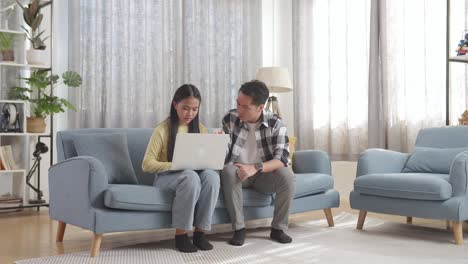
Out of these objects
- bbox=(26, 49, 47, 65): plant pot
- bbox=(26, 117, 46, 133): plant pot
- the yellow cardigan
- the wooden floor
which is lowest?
the wooden floor

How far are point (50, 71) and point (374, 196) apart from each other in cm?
292

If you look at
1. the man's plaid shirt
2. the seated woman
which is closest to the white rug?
the seated woman

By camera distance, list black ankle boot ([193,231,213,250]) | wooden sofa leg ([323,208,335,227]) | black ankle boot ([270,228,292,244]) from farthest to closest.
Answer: wooden sofa leg ([323,208,335,227])
black ankle boot ([270,228,292,244])
black ankle boot ([193,231,213,250])

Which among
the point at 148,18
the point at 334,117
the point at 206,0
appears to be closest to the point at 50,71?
the point at 148,18

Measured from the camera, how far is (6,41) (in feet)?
14.8

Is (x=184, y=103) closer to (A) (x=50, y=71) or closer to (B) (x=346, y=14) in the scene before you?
(A) (x=50, y=71)

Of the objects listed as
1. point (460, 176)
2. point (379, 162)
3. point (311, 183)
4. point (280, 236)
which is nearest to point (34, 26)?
point (311, 183)

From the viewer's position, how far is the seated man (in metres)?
3.15

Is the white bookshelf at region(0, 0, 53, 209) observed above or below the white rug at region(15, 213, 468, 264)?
above

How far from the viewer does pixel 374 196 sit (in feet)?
11.8

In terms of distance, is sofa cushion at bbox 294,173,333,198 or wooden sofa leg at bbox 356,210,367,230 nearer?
sofa cushion at bbox 294,173,333,198

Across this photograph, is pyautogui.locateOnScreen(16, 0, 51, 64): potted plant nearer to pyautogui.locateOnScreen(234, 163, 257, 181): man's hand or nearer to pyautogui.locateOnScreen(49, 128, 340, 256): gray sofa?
pyautogui.locateOnScreen(49, 128, 340, 256): gray sofa

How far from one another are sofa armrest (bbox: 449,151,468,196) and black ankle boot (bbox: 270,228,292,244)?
3.25ft

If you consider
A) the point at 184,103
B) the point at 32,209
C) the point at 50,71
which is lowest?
the point at 32,209
